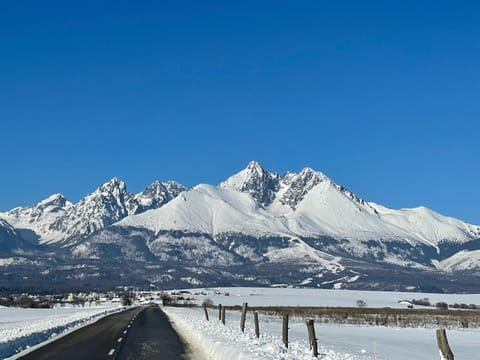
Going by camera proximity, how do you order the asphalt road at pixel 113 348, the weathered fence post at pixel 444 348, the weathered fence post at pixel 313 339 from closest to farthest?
the weathered fence post at pixel 444 348 < the weathered fence post at pixel 313 339 < the asphalt road at pixel 113 348

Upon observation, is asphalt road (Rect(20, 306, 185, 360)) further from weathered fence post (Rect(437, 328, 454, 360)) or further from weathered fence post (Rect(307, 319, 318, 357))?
weathered fence post (Rect(437, 328, 454, 360))

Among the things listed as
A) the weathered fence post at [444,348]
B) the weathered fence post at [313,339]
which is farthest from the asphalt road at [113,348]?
the weathered fence post at [444,348]

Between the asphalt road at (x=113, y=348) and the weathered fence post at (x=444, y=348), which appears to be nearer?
the weathered fence post at (x=444, y=348)

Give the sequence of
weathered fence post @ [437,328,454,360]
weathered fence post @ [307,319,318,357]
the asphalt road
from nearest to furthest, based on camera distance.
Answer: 1. weathered fence post @ [437,328,454,360]
2. weathered fence post @ [307,319,318,357]
3. the asphalt road

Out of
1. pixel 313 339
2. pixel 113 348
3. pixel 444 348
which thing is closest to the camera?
pixel 444 348

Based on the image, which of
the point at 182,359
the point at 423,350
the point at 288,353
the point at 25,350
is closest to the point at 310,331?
the point at 288,353

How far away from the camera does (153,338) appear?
1577 inches

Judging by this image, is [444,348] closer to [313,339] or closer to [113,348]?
[313,339]

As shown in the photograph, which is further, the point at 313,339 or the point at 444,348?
the point at 313,339

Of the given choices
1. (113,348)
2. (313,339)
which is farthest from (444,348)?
(113,348)

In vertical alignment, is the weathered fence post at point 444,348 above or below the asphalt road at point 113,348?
above

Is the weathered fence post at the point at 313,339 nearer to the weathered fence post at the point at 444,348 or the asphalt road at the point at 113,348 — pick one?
the asphalt road at the point at 113,348

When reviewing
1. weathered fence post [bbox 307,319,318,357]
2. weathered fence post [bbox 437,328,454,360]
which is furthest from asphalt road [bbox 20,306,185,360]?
weathered fence post [bbox 437,328,454,360]

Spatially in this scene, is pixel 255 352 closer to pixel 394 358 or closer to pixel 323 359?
pixel 323 359
